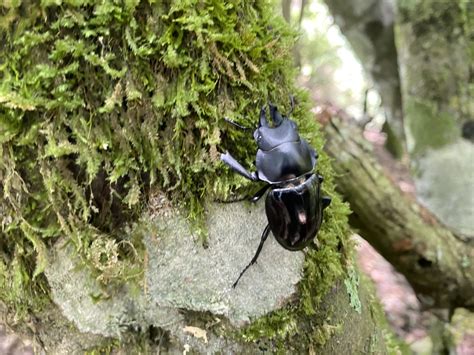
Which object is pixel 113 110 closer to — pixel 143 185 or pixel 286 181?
pixel 143 185

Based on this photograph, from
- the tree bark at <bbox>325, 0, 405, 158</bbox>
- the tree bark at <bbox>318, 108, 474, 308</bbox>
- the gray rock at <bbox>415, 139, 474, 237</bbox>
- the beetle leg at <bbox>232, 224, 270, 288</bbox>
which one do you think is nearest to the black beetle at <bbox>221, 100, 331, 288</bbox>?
the beetle leg at <bbox>232, 224, 270, 288</bbox>

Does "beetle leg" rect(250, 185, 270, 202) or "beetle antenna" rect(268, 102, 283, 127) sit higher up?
"beetle antenna" rect(268, 102, 283, 127)

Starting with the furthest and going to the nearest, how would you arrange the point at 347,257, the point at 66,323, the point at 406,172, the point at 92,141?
the point at 406,172 < the point at 347,257 < the point at 66,323 < the point at 92,141

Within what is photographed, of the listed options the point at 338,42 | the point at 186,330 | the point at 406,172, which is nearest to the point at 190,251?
the point at 186,330

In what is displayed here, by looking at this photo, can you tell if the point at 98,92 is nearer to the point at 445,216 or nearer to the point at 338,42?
the point at 445,216

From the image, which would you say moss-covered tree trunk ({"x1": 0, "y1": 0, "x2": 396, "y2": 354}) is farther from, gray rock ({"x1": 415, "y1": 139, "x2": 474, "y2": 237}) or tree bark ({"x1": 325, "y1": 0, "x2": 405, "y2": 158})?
tree bark ({"x1": 325, "y1": 0, "x2": 405, "y2": 158})

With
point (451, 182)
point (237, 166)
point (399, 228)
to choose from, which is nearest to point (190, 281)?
point (237, 166)
